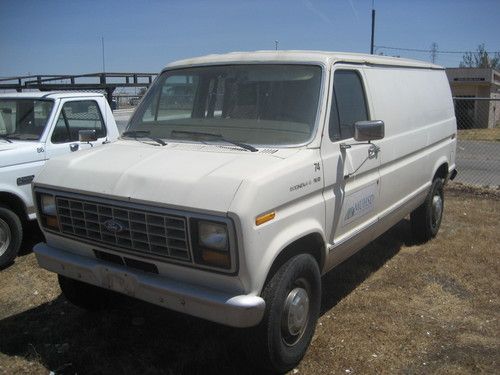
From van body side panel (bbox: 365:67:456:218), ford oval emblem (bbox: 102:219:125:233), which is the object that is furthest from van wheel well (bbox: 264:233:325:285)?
van body side panel (bbox: 365:67:456:218)

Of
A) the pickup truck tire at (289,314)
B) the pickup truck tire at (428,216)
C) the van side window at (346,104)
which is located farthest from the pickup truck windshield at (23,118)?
the pickup truck tire at (428,216)

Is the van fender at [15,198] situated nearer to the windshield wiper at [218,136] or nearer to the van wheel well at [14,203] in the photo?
the van wheel well at [14,203]

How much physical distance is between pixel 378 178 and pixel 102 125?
4.01 m

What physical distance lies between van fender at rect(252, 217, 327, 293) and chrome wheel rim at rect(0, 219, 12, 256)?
3567 millimetres

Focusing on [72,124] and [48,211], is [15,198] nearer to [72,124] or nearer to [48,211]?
[72,124]

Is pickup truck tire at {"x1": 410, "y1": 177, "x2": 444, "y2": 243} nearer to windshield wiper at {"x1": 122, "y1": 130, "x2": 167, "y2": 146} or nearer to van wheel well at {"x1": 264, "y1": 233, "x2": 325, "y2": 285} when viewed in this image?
van wheel well at {"x1": 264, "y1": 233, "x2": 325, "y2": 285}

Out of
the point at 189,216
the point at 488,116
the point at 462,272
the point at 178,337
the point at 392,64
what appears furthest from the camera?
the point at 488,116

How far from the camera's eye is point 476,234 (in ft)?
21.7

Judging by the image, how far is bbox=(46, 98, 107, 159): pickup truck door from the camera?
6.15 m

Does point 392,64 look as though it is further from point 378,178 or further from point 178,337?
point 178,337

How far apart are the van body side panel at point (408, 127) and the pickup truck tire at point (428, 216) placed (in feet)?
1.02

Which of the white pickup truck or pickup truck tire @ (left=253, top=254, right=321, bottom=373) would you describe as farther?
the white pickup truck

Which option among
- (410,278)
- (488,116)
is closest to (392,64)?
(410,278)

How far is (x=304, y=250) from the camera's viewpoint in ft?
11.5
